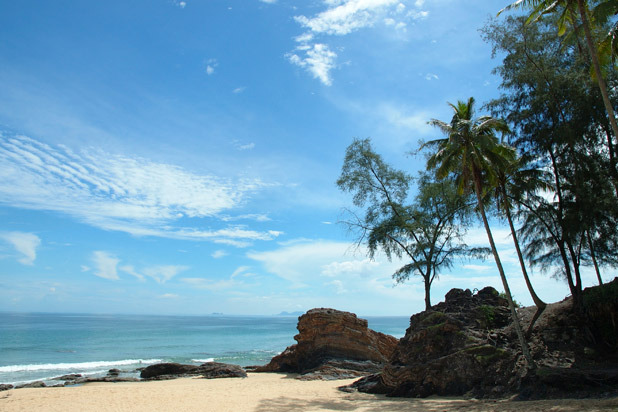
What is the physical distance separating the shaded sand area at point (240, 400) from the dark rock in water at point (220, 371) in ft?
6.85

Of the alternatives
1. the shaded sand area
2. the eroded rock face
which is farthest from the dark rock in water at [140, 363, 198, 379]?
the eroded rock face

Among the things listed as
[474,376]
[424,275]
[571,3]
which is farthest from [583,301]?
[571,3]

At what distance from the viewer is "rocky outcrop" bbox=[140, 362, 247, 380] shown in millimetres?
22438

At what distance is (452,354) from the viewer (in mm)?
13430

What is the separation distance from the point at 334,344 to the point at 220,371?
22.3 feet

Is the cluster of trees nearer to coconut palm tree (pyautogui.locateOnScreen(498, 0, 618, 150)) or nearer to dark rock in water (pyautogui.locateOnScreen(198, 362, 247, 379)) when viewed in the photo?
coconut palm tree (pyautogui.locateOnScreen(498, 0, 618, 150))

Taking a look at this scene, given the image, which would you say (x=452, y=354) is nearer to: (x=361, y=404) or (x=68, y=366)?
(x=361, y=404)

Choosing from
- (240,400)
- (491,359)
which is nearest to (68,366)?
(240,400)

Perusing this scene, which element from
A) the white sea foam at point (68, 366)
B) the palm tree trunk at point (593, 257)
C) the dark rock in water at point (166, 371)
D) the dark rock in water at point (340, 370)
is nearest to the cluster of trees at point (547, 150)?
the palm tree trunk at point (593, 257)

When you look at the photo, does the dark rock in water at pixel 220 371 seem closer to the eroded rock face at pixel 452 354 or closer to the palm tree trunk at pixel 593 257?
the eroded rock face at pixel 452 354

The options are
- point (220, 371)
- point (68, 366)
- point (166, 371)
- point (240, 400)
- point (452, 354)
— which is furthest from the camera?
point (68, 366)

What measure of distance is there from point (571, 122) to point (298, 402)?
13.7 metres

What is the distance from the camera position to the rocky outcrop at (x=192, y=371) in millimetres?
22438

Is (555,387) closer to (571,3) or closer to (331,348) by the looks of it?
(571,3)
